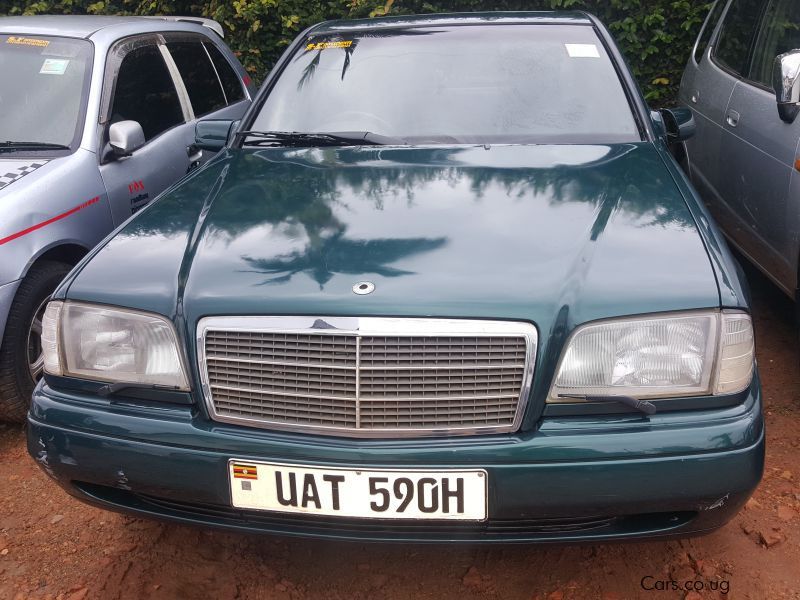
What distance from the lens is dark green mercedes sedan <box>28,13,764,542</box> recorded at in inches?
76.9

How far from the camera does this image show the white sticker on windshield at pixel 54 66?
391cm

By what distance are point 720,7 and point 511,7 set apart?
1.96 metres

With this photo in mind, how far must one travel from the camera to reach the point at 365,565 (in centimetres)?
253

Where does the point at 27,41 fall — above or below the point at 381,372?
above

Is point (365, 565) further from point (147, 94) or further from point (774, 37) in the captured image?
point (774, 37)

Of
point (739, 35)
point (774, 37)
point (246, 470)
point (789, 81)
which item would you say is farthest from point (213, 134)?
point (739, 35)

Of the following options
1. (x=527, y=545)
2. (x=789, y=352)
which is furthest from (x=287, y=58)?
(x=789, y=352)

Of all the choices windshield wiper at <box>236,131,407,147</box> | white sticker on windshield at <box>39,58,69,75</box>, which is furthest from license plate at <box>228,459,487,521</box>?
white sticker on windshield at <box>39,58,69,75</box>

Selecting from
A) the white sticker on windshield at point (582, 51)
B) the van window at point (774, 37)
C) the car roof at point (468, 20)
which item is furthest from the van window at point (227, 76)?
the van window at point (774, 37)

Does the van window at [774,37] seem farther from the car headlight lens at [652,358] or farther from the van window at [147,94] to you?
the van window at [147,94]

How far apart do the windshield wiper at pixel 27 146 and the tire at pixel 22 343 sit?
1.85 ft

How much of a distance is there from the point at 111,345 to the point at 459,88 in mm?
1652

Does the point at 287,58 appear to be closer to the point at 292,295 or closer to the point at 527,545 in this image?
the point at 292,295

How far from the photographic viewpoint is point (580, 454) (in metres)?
1.93
